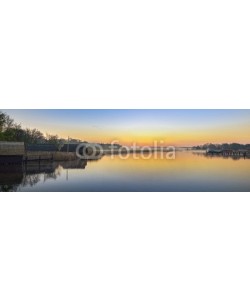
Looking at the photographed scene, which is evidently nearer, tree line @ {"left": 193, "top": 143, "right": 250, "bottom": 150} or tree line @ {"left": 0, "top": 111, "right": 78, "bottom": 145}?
tree line @ {"left": 0, "top": 111, "right": 78, "bottom": 145}

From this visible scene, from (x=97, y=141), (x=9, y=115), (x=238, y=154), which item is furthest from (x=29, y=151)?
(x=238, y=154)

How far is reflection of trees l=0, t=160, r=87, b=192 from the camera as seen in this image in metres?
6.54

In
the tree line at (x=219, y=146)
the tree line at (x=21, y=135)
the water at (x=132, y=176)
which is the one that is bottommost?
the water at (x=132, y=176)

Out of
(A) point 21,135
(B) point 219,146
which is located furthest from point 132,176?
(A) point 21,135

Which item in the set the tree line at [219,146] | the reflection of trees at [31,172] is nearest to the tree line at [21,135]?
the reflection of trees at [31,172]

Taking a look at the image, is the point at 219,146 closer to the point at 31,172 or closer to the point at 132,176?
the point at 132,176

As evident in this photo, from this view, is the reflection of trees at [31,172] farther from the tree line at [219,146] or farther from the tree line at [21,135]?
the tree line at [219,146]

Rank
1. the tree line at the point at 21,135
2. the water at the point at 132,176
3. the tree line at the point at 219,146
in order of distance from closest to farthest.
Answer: the water at the point at 132,176, the tree line at the point at 21,135, the tree line at the point at 219,146

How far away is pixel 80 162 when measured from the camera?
22.8 feet

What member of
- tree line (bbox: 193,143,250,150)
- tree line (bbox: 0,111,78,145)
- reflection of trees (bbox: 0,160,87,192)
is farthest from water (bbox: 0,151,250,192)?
tree line (bbox: 0,111,78,145)

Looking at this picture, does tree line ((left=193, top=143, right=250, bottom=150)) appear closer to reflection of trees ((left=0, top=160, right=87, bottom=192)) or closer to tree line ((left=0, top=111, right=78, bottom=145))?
reflection of trees ((left=0, top=160, right=87, bottom=192))

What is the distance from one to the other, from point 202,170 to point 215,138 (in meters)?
0.81

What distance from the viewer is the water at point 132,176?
6.36m

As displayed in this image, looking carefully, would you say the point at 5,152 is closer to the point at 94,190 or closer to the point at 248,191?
the point at 94,190
